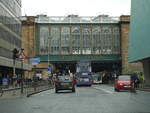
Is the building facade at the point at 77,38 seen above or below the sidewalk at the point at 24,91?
above

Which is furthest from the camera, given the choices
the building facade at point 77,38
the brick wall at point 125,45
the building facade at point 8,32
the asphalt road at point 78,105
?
the building facade at point 77,38

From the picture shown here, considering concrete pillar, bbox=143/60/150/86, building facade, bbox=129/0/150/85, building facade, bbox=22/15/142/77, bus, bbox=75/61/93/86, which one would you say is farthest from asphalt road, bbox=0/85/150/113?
building facade, bbox=22/15/142/77

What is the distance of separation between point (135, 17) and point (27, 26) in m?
40.9

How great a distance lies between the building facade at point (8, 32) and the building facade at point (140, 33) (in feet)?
66.3

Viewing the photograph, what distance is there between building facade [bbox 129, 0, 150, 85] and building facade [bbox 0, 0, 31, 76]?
20.2 m

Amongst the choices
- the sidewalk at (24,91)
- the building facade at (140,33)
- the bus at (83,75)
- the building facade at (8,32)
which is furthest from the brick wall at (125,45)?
the sidewalk at (24,91)

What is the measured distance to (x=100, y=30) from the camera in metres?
94.4

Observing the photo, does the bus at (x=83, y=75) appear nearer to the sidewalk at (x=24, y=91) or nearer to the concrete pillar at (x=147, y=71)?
the concrete pillar at (x=147, y=71)

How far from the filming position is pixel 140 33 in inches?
2116

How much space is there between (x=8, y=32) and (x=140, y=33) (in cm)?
2588

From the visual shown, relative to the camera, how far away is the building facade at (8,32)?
6339cm

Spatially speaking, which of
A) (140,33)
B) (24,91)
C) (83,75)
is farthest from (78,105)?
(83,75)

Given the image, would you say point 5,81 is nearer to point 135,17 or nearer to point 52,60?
point 135,17

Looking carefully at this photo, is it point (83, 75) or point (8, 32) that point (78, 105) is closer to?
point (83, 75)
